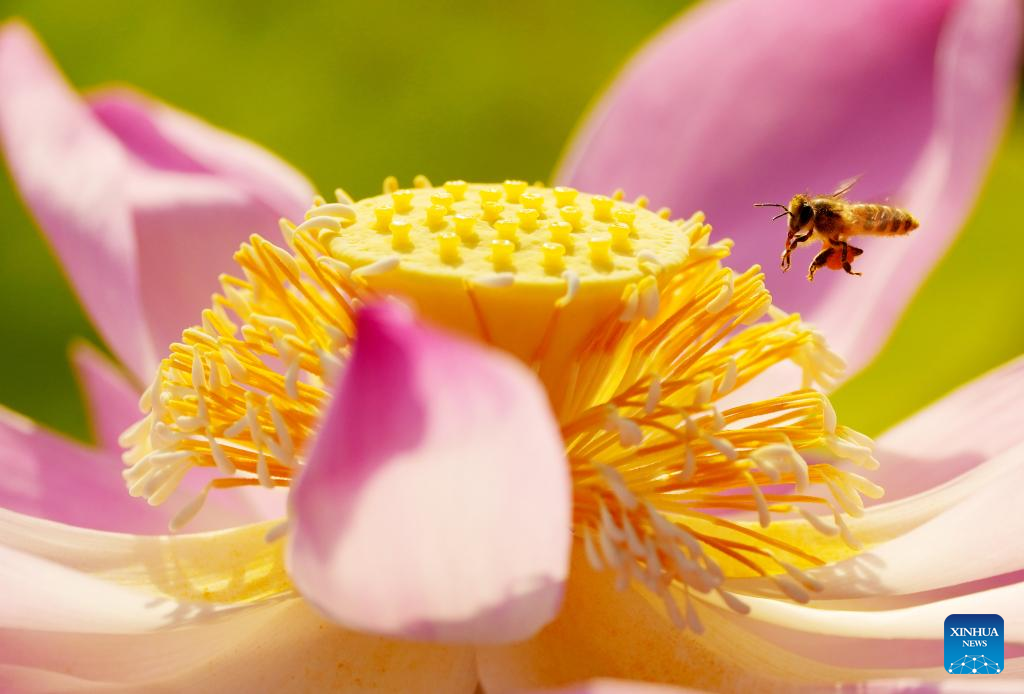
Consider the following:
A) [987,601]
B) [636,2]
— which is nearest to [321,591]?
[987,601]

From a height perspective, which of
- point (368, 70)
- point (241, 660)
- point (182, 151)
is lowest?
point (241, 660)

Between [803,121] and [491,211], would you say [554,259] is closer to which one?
[491,211]

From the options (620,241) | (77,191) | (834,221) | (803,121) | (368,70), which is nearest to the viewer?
(620,241)

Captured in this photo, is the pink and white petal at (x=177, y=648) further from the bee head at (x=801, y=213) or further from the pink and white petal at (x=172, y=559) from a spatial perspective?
the bee head at (x=801, y=213)

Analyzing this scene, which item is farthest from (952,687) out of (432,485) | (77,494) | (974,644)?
(77,494)

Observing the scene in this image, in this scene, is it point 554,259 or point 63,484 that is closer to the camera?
point 554,259

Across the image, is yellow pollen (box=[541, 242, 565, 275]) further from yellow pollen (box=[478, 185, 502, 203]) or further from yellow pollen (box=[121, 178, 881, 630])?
yellow pollen (box=[478, 185, 502, 203])
